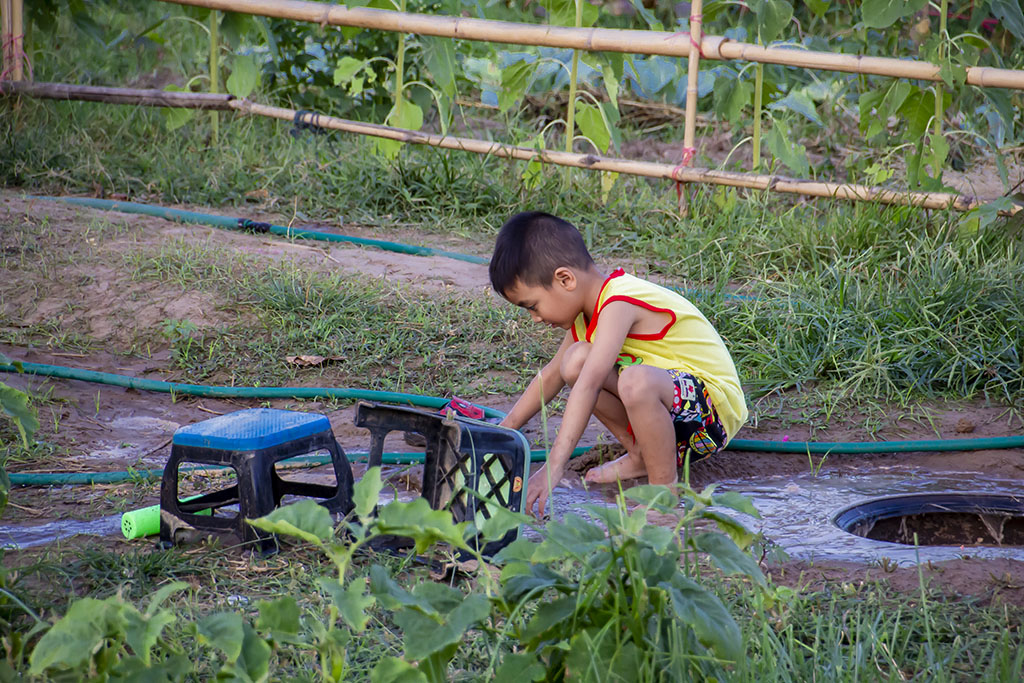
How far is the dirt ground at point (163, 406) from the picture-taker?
8.05ft

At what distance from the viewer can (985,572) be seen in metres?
2.05

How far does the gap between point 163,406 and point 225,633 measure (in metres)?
2.42

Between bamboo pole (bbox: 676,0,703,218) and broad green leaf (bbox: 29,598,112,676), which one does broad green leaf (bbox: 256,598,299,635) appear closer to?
broad green leaf (bbox: 29,598,112,676)

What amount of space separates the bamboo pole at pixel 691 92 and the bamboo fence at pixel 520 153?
4.5 inches

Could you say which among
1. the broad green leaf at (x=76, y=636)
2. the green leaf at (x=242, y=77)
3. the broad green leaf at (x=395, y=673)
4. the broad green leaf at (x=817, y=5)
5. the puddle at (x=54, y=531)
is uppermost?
the broad green leaf at (x=817, y=5)

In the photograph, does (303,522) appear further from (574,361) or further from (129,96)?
(129,96)

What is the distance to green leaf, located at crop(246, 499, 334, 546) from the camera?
123 cm

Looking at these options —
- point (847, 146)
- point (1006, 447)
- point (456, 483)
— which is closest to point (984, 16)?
point (847, 146)

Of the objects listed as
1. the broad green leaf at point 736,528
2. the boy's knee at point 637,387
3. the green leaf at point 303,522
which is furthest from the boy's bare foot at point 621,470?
the green leaf at point 303,522

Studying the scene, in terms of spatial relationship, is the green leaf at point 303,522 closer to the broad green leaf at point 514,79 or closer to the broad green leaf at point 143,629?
the broad green leaf at point 143,629

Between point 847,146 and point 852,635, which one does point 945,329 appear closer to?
point 852,635

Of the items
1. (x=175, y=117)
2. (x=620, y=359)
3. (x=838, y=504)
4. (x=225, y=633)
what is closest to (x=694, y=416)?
(x=620, y=359)

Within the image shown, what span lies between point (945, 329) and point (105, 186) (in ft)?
14.0

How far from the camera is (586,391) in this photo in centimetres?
258
